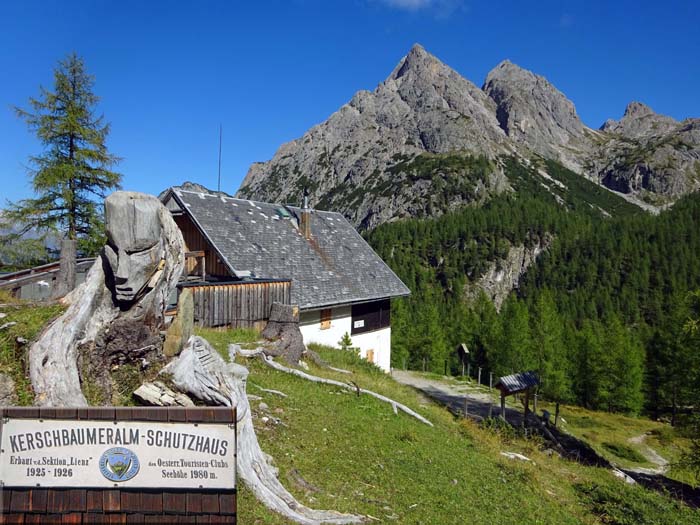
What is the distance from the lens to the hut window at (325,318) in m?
23.4

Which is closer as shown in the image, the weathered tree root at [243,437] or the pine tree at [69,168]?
the weathered tree root at [243,437]

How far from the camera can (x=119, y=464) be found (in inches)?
158

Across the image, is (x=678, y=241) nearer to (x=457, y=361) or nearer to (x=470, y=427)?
(x=457, y=361)

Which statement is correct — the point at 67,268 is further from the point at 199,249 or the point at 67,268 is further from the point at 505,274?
the point at 505,274

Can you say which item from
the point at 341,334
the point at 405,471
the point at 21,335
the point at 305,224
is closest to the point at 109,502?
the point at 21,335

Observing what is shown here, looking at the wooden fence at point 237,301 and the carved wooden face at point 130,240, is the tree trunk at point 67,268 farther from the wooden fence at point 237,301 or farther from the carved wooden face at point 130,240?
the carved wooden face at point 130,240

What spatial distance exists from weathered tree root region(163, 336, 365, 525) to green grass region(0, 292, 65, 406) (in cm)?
165

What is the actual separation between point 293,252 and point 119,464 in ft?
67.1

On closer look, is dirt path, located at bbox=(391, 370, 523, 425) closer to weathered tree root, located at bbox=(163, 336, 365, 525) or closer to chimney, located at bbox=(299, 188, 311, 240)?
chimney, located at bbox=(299, 188, 311, 240)

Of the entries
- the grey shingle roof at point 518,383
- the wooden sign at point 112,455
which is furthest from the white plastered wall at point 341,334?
the wooden sign at point 112,455

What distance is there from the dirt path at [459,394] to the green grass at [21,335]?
24096mm

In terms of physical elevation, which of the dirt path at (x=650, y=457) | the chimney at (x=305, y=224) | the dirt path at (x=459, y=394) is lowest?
the dirt path at (x=650, y=457)

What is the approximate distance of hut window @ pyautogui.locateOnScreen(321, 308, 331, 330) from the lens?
2338cm

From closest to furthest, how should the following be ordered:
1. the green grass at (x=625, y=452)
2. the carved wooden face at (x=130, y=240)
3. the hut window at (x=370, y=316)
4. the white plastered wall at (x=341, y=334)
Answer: the carved wooden face at (x=130, y=240)
the white plastered wall at (x=341, y=334)
the hut window at (x=370, y=316)
the green grass at (x=625, y=452)
